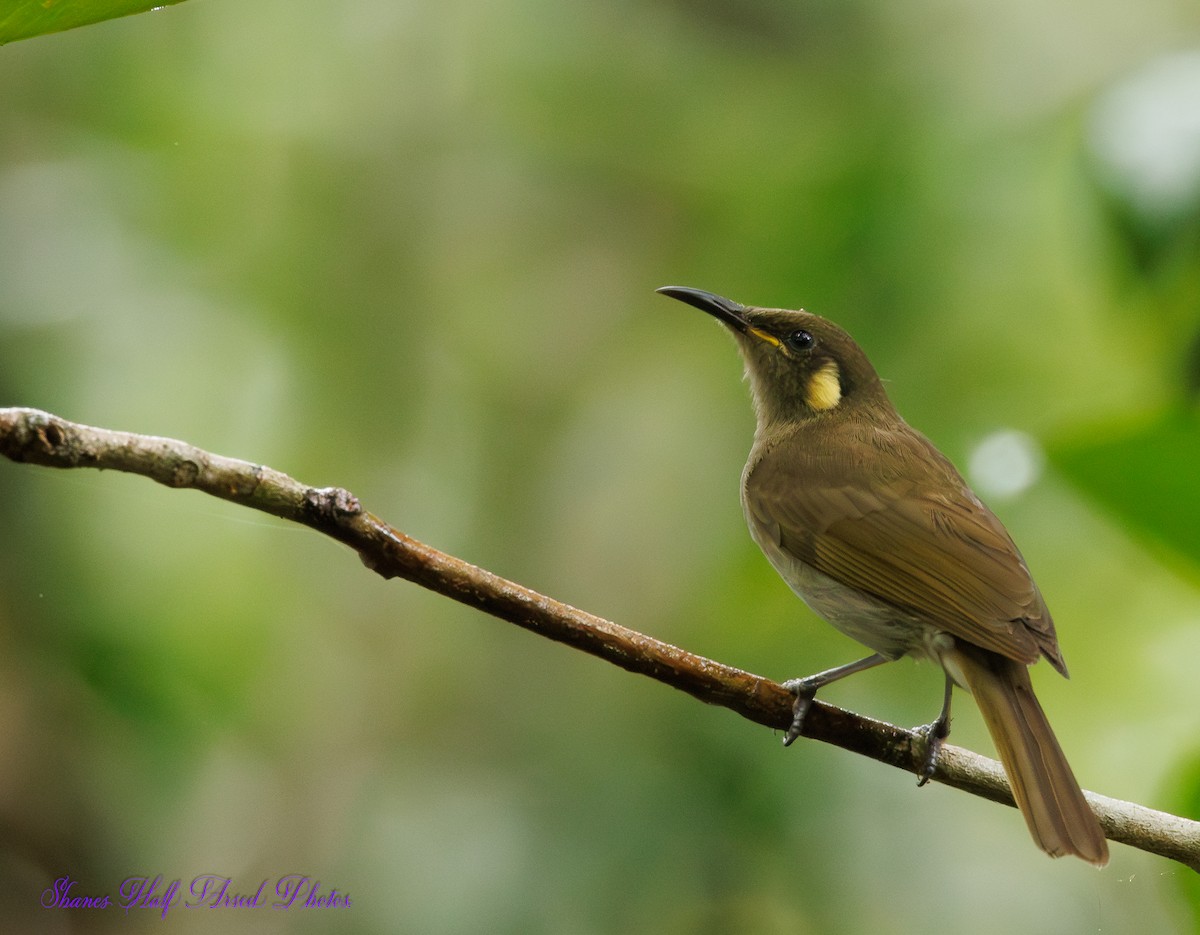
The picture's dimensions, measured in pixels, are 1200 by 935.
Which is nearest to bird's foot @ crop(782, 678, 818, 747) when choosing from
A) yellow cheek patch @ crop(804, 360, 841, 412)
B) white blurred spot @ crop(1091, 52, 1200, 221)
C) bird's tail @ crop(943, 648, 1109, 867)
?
bird's tail @ crop(943, 648, 1109, 867)

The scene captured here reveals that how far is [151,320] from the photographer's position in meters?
4.61

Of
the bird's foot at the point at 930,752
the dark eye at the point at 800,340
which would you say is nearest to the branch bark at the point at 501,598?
the bird's foot at the point at 930,752

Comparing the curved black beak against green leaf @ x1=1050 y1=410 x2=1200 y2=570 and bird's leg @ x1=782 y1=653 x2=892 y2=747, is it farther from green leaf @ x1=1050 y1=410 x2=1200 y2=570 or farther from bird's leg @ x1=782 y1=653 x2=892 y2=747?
green leaf @ x1=1050 y1=410 x2=1200 y2=570

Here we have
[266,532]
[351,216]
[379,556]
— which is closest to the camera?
[379,556]

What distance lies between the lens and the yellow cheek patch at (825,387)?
3.93 m

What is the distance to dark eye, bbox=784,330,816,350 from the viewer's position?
12.9 feet

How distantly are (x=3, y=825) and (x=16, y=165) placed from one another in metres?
2.51

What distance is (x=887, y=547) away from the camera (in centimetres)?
320

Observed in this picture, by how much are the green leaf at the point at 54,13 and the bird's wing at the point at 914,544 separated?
215cm

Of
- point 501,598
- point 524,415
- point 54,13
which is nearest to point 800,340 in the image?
point 524,415

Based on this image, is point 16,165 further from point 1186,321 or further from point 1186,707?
point 1186,707

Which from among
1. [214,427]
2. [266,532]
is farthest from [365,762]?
[214,427]

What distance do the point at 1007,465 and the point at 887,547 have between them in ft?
2.05

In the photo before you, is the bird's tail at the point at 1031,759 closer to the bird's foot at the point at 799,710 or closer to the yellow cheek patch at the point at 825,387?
the bird's foot at the point at 799,710
